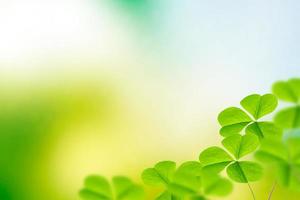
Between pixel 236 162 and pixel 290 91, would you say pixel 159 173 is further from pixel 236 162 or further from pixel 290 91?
pixel 290 91

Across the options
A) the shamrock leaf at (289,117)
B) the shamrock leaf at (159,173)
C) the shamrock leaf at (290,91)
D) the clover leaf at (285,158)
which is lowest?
the clover leaf at (285,158)

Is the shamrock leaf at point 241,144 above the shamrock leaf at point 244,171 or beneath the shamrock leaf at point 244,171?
above

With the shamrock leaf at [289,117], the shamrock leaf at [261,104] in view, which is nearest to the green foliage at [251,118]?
the shamrock leaf at [261,104]

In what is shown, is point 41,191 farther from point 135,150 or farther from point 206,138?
point 206,138

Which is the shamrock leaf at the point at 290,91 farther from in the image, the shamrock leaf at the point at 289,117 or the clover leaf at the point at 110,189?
the clover leaf at the point at 110,189

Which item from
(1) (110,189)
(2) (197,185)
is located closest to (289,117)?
(2) (197,185)

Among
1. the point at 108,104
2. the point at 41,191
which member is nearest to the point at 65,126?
the point at 108,104
